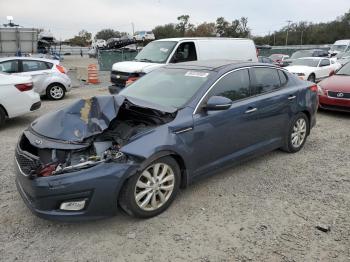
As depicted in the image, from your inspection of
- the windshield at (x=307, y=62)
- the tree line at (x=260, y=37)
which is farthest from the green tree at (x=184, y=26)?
the windshield at (x=307, y=62)

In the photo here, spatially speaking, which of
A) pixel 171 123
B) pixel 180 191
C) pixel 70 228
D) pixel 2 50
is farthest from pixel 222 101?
pixel 2 50

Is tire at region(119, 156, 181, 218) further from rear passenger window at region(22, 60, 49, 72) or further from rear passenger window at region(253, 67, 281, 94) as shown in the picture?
rear passenger window at region(22, 60, 49, 72)

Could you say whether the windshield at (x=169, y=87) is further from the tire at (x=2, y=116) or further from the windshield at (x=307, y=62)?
the windshield at (x=307, y=62)

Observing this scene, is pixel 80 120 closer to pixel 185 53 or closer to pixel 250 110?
pixel 250 110

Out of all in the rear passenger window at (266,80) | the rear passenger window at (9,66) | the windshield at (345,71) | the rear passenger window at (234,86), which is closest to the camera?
the rear passenger window at (234,86)

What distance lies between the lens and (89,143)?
360 cm

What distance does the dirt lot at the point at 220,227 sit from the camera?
3166mm

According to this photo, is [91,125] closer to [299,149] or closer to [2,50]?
[299,149]

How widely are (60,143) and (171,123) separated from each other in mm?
1164

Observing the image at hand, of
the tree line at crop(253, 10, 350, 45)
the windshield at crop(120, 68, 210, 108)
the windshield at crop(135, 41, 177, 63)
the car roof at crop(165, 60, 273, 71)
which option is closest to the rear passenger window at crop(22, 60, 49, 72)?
the windshield at crop(135, 41, 177, 63)

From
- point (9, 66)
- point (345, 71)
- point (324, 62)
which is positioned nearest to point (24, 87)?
point (9, 66)

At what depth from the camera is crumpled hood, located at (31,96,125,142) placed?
12.1 ft

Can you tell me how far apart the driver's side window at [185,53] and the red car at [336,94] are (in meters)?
3.96

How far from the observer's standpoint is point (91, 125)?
12.3 feet
